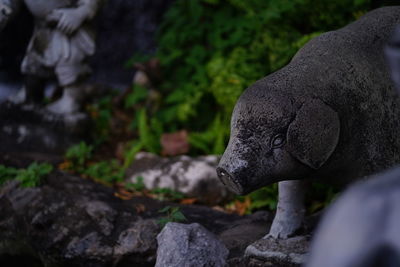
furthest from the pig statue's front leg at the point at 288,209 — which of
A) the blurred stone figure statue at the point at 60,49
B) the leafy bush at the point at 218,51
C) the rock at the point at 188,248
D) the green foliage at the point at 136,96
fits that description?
the green foliage at the point at 136,96

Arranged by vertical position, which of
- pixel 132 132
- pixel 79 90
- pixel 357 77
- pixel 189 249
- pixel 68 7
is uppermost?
pixel 357 77

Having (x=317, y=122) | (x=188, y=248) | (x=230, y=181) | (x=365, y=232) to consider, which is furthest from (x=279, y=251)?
(x=365, y=232)

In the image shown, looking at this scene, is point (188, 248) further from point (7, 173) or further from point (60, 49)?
point (60, 49)

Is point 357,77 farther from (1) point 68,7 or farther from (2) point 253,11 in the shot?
(1) point 68,7

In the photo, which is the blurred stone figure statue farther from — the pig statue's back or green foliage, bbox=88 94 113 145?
the pig statue's back

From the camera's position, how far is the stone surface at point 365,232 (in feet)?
5.31

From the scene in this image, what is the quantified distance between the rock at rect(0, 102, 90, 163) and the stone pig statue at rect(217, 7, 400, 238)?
11.4 ft

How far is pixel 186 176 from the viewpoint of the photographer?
5719mm

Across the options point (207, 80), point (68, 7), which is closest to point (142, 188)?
point (207, 80)

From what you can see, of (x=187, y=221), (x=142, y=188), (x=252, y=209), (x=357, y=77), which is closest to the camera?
(x=357, y=77)

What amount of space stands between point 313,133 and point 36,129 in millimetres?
4277

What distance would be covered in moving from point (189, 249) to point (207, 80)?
3.58m

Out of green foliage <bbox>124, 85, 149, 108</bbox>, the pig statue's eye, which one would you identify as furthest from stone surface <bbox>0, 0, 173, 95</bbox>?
the pig statue's eye

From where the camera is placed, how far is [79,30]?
6.47 meters
